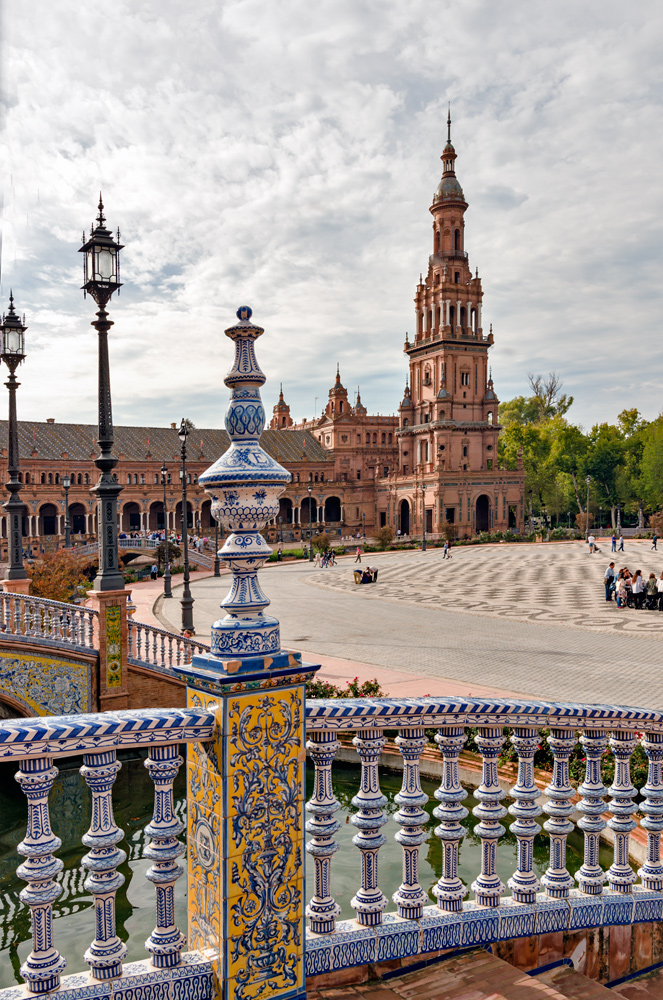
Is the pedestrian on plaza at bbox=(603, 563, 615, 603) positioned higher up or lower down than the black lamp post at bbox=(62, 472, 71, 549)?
lower down

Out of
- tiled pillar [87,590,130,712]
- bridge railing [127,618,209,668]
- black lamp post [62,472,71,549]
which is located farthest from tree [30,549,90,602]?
black lamp post [62,472,71,549]

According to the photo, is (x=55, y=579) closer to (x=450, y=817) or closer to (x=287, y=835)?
(x=450, y=817)

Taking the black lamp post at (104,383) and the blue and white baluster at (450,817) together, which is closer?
the blue and white baluster at (450,817)

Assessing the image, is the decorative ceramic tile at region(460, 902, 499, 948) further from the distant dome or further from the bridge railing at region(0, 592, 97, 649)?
the distant dome

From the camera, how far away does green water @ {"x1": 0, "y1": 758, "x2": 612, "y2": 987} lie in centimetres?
620

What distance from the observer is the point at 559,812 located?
352 cm

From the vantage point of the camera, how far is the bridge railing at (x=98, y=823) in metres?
2.48

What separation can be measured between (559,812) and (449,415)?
70200 mm

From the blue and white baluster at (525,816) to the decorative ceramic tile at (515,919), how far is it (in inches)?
1.8

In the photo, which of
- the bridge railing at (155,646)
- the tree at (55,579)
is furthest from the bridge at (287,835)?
the tree at (55,579)

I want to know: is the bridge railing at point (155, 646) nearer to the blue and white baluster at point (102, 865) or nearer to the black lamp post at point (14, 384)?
the black lamp post at point (14, 384)

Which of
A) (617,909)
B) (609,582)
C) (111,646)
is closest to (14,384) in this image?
(111,646)

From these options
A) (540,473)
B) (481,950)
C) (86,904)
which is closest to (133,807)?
(86,904)

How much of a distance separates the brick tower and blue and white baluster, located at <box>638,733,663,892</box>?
63.2 meters
